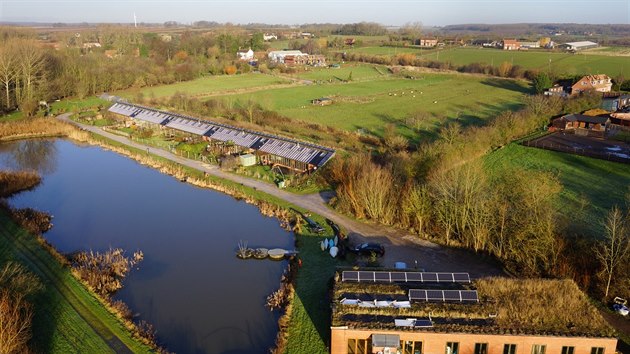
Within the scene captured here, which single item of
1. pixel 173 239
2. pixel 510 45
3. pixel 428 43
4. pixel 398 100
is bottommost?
pixel 173 239

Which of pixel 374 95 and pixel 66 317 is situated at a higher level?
pixel 374 95

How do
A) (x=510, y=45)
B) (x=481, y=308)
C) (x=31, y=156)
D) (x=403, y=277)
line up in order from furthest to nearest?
1. (x=510, y=45)
2. (x=31, y=156)
3. (x=403, y=277)
4. (x=481, y=308)

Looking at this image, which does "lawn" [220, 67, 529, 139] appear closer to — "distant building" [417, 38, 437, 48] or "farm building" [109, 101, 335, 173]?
"farm building" [109, 101, 335, 173]

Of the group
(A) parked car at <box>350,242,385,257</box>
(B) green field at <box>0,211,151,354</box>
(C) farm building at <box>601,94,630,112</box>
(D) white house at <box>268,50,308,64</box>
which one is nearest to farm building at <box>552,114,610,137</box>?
(C) farm building at <box>601,94,630,112</box>

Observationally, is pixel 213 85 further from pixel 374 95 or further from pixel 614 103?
pixel 614 103

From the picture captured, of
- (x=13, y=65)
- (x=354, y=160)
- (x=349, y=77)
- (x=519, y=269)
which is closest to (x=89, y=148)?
(x=13, y=65)

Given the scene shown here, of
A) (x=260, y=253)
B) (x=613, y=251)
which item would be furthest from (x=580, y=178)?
(x=260, y=253)
